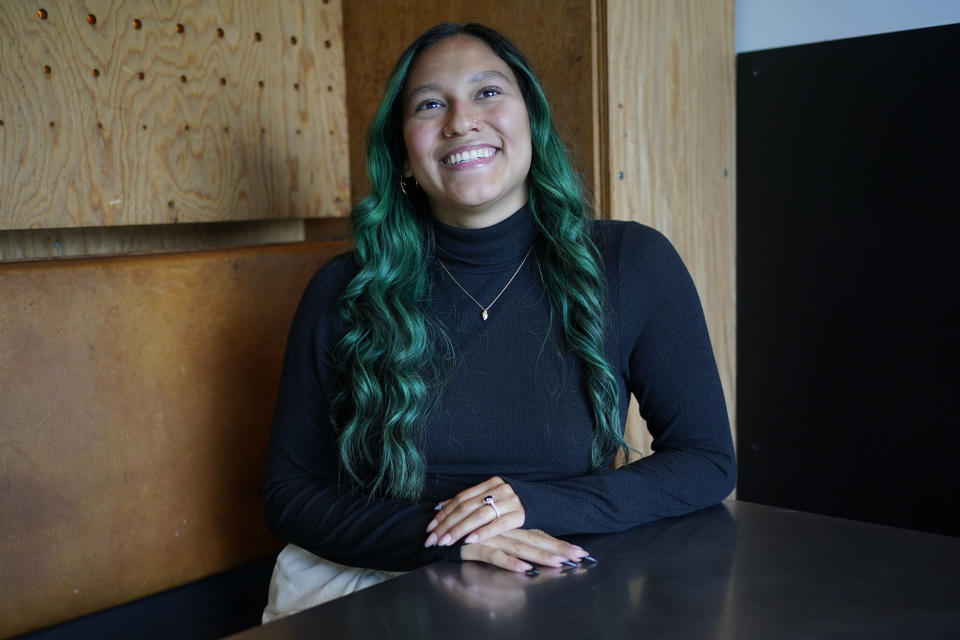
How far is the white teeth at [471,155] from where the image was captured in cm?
172

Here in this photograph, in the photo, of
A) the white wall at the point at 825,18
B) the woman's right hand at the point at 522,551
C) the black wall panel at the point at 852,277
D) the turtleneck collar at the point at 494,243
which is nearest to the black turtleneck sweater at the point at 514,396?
the turtleneck collar at the point at 494,243

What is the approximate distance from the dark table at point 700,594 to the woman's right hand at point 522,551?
0.02 meters

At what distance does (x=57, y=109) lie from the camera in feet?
6.58

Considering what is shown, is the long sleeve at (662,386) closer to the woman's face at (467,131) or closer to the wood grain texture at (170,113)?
the woman's face at (467,131)

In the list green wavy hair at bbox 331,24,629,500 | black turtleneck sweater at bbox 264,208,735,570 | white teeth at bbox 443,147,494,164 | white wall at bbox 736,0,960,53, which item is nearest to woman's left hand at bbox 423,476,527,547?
black turtleneck sweater at bbox 264,208,735,570

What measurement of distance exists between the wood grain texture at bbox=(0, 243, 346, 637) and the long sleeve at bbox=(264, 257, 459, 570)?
1.28ft

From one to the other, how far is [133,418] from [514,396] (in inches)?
34.6

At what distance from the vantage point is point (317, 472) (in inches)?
70.9

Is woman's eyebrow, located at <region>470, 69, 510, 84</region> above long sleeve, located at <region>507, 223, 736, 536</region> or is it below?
above

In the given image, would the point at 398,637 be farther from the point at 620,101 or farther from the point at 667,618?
the point at 620,101

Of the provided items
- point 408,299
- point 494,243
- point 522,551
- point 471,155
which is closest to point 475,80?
point 471,155

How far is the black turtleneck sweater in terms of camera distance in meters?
1.57

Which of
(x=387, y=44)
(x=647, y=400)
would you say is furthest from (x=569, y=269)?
(x=387, y=44)

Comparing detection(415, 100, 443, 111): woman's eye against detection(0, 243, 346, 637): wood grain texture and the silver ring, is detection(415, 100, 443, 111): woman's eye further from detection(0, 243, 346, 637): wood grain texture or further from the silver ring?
the silver ring
